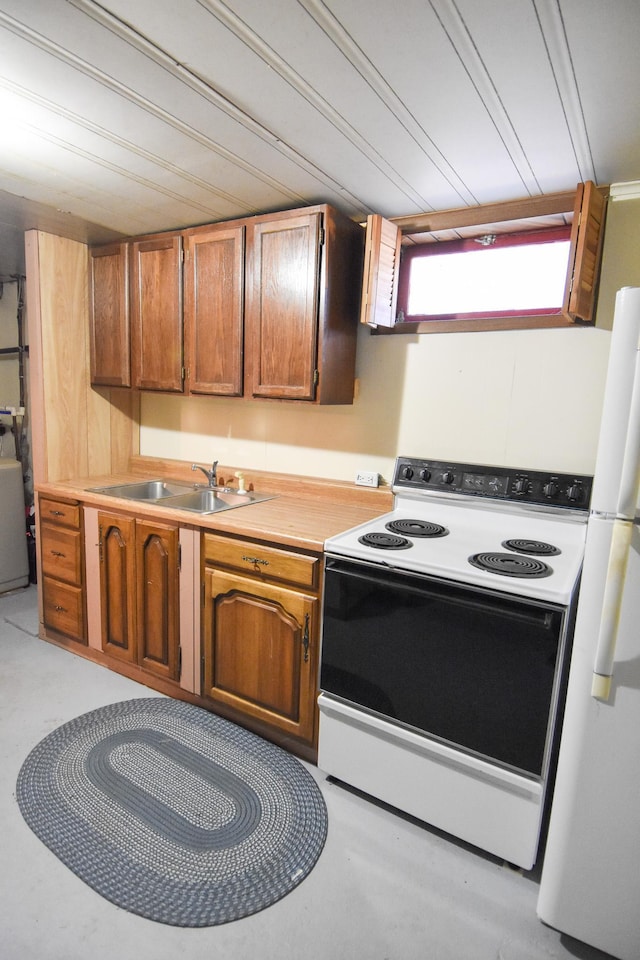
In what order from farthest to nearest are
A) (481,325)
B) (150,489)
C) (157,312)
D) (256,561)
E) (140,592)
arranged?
1. (150,489)
2. (157,312)
3. (140,592)
4. (481,325)
5. (256,561)

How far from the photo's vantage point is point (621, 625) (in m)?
1.25

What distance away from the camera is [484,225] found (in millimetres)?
2131

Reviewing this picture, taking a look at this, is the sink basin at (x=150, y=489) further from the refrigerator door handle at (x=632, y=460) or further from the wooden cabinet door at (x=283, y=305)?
the refrigerator door handle at (x=632, y=460)

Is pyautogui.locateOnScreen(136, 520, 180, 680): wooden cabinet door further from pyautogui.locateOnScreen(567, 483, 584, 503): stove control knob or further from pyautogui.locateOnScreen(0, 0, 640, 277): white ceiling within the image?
pyautogui.locateOnScreen(567, 483, 584, 503): stove control knob

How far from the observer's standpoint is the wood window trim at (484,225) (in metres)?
1.78

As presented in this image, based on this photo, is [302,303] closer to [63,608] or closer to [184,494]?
[184,494]

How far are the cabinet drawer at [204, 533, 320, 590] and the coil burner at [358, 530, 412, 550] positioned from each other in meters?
0.20

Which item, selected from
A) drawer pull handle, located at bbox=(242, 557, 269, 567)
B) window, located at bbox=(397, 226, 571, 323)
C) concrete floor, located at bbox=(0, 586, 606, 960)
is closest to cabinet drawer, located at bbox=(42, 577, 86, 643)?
concrete floor, located at bbox=(0, 586, 606, 960)

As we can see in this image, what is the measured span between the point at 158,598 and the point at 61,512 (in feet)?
2.58

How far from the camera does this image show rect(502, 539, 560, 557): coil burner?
71.1 inches

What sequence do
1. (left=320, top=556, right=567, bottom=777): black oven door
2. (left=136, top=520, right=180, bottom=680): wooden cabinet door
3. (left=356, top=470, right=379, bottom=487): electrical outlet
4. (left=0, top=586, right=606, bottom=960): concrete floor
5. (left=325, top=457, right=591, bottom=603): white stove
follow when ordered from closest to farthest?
(left=0, top=586, right=606, bottom=960): concrete floor, (left=320, top=556, right=567, bottom=777): black oven door, (left=325, top=457, right=591, bottom=603): white stove, (left=136, top=520, right=180, bottom=680): wooden cabinet door, (left=356, top=470, right=379, bottom=487): electrical outlet

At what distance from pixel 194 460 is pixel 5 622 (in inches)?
59.1

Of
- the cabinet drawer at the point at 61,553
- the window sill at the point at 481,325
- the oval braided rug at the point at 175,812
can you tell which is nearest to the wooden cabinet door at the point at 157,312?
the cabinet drawer at the point at 61,553

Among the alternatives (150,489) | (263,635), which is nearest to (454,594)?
(263,635)
